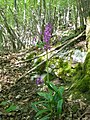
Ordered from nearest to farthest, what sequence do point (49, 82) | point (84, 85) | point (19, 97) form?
point (49, 82), point (84, 85), point (19, 97)

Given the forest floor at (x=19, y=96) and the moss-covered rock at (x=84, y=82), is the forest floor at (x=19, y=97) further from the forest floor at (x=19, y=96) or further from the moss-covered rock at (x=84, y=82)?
the moss-covered rock at (x=84, y=82)

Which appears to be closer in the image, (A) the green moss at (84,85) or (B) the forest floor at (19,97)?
(B) the forest floor at (19,97)

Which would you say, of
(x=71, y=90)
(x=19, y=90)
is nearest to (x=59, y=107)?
(x=71, y=90)

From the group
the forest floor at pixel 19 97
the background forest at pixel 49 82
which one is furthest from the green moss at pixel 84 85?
the forest floor at pixel 19 97

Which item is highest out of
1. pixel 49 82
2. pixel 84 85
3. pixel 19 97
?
pixel 49 82

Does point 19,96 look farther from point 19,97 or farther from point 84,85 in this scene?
point 84,85

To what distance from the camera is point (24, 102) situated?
437 cm

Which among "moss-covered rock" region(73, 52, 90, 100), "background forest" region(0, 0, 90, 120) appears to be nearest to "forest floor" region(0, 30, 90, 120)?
"background forest" region(0, 0, 90, 120)

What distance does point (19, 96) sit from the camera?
15.4 ft

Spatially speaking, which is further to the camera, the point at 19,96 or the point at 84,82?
the point at 19,96

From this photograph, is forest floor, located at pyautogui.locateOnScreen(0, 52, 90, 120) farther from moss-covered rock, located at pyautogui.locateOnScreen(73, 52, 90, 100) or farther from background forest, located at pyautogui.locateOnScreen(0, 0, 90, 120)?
moss-covered rock, located at pyautogui.locateOnScreen(73, 52, 90, 100)

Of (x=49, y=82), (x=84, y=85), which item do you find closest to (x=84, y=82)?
(x=84, y=85)

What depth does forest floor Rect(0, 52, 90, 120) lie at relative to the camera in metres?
3.49

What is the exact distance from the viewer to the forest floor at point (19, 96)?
11.5 feet
